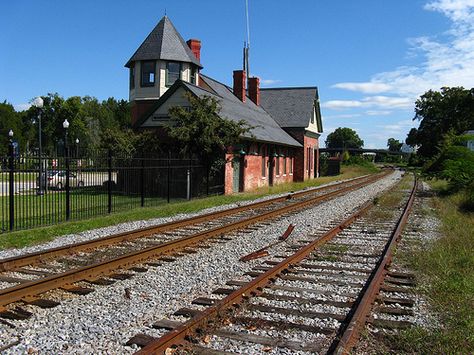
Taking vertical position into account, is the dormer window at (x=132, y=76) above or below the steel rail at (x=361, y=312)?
above

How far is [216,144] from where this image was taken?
23.8m

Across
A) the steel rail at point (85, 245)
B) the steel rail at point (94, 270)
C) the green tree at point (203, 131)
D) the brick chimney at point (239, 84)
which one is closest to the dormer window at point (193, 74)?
the brick chimney at point (239, 84)

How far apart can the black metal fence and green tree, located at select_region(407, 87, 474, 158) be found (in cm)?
8864

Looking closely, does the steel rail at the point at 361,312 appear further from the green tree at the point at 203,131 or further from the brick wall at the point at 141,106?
the brick wall at the point at 141,106

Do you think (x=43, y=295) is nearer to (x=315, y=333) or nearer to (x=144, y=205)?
(x=315, y=333)

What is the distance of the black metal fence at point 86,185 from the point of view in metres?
13.1

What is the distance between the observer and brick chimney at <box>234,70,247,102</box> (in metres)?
39.2

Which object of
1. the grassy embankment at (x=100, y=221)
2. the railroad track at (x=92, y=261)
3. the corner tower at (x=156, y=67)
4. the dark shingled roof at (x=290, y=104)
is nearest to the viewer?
the railroad track at (x=92, y=261)

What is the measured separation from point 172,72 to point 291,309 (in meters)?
28.3

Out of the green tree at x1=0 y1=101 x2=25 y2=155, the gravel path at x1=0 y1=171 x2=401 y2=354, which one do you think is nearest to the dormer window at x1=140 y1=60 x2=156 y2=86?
the gravel path at x1=0 y1=171 x2=401 y2=354

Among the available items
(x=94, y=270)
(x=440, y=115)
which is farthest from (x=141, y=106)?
(x=440, y=115)

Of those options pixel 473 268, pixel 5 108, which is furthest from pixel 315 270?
pixel 5 108

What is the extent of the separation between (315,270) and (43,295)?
431cm

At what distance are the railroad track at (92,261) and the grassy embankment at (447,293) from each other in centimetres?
430
